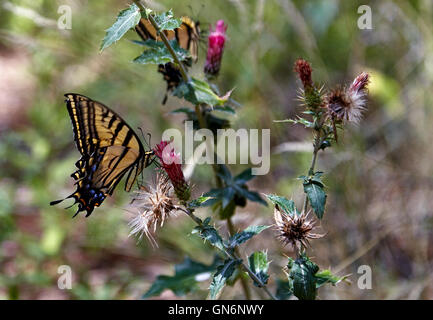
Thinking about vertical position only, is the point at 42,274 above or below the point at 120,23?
below

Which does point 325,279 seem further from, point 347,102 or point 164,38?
point 164,38

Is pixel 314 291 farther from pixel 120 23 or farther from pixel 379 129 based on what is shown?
pixel 379 129

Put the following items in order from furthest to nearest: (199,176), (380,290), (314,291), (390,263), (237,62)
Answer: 1. (237,62)
2. (199,176)
3. (390,263)
4. (380,290)
5. (314,291)

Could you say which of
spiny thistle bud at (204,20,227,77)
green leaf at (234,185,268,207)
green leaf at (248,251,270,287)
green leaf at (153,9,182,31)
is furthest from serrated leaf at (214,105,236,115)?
green leaf at (248,251,270,287)

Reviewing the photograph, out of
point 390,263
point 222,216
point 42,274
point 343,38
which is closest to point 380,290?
point 390,263

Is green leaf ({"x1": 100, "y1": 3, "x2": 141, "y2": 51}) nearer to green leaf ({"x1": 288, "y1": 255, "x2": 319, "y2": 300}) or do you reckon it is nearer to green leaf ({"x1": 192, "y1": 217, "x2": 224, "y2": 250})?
green leaf ({"x1": 192, "y1": 217, "x2": 224, "y2": 250})

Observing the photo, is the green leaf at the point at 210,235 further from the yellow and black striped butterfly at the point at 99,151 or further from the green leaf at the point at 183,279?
the green leaf at the point at 183,279
